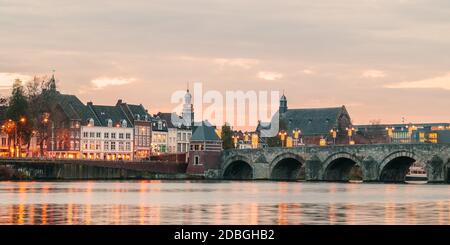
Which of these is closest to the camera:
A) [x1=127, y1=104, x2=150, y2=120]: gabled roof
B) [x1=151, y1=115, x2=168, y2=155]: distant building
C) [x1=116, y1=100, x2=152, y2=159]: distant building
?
[x1=116, y1=100, x2=152, y2=159]: distant building

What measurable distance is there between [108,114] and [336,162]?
56.4 meters

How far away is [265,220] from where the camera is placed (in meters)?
50.8

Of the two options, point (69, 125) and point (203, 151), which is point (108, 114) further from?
point (203, 151)

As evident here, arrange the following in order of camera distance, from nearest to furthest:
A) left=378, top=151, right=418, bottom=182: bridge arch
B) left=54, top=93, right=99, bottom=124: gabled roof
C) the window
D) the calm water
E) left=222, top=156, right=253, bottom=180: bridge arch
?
the calm water < left=378, top=151, right=418, bottom=182: bridge arch < left=222, top=156, right=253, bottom=180: bridge arch < the window < left=54, top=93, right=99, bottom=124: gabled roof

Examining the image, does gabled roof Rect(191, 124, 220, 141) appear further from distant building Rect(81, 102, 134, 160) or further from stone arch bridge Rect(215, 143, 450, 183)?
distant building Rect(81, 102, 134, 160)

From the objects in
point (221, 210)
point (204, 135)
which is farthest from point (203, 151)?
point (221, 210)

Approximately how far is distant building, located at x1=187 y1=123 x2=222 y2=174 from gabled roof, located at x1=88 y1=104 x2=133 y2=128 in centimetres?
3208

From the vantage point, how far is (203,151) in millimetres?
150375

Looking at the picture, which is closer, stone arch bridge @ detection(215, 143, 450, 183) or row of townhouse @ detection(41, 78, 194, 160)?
stone arch bridge @ detection(215, 143, 450, 183)

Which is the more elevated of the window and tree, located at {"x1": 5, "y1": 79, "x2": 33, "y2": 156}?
tree, located at {"x1": 5, "y1": 79, "x2": 33, "y2": 156}

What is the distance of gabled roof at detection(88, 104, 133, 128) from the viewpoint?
181 meters

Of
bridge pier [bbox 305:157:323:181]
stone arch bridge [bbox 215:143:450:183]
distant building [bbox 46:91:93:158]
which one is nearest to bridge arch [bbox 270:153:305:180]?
stone arch bridge [bbox 215:143:450:183]

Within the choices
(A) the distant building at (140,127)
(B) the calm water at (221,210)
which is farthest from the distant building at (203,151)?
(B) the calm water at (221,210)
